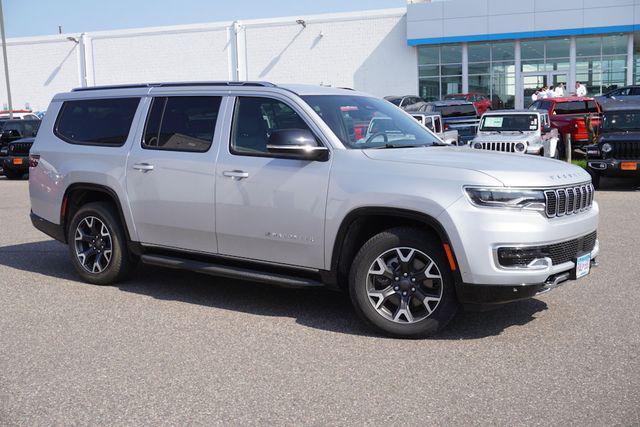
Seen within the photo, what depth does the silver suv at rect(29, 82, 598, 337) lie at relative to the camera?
5.23 meters

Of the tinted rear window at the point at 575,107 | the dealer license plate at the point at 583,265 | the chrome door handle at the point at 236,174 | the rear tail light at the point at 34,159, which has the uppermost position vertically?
the tinted rear window at the point at 575,107

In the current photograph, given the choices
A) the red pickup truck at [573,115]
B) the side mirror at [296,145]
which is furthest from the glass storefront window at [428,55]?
the side mirror at [296,145]

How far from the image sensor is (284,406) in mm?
4312

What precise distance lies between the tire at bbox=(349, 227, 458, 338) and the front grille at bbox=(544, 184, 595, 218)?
84 centimetres

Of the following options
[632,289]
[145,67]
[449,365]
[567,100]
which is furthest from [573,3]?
[449,365]

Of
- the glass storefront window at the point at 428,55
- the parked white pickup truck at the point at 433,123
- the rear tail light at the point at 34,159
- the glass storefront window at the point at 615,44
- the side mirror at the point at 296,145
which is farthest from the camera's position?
the glass storefront window at the point at 428,55

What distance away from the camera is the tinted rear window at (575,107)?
24594 millimetres

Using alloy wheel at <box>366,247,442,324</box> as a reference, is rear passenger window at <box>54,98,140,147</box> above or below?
above

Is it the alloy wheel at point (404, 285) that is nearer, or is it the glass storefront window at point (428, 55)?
the alloy wheel at point (404, 285)

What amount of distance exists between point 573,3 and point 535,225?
3860 centimetres

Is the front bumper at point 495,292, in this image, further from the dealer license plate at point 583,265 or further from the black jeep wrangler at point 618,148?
the black jeep wrangler at point 618,148

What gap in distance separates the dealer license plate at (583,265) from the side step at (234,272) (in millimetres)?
1922

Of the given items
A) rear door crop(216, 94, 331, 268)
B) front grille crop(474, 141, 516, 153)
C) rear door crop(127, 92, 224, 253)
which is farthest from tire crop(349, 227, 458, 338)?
front grille crop(474, 141, 516, 153)

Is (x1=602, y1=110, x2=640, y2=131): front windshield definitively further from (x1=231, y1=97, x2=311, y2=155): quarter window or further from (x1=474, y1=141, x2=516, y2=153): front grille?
(x1=231, y1=97, x2=311, y2=155): quarter window
